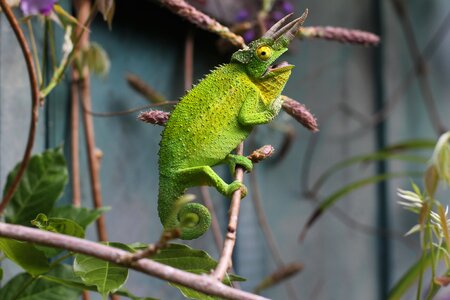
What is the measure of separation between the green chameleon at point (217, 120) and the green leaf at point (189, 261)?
0.09 feet

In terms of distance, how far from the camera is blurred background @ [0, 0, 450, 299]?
48.8 inches

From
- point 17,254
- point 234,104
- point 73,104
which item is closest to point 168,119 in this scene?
point 234,104

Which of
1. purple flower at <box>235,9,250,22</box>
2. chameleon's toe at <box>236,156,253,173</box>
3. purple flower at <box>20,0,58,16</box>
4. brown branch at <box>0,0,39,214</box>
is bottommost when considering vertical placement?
chameleon's toe at <box>236,156,253,173</box>

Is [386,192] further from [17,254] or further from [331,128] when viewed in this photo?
[17,254]

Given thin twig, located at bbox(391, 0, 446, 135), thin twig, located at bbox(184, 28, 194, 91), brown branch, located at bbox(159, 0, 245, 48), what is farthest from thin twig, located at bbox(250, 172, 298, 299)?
brown branch, located at bbox(159, 0, 245, 48)

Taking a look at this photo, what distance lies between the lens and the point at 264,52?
0.57 meters

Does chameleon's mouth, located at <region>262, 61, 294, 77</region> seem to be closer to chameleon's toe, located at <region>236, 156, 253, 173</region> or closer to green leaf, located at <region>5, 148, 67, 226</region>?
chameleon's toe, located at <region>236, 156, 253, 173</region>

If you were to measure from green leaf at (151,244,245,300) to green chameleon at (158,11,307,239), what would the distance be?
3 centimetres

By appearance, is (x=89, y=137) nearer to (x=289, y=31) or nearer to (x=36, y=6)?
(x=36, y=6)

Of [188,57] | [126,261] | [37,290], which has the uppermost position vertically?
[188,57]

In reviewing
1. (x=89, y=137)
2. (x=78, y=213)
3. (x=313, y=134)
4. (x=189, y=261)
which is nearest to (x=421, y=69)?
(x=313, y=134)

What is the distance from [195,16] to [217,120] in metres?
0.11

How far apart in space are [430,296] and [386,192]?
4.75ft

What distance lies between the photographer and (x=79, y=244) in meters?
0.36
